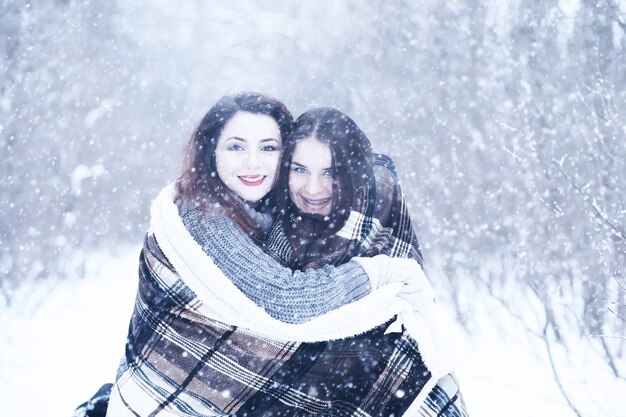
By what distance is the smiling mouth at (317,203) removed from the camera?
2.55 metres

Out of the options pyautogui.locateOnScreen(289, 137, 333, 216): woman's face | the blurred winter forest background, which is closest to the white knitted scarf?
pyautogui.locateOnScreen(289, 137, 333, 216): woman's face

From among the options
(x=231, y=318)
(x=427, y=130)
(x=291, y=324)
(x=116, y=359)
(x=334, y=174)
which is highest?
(x=427, y=130)

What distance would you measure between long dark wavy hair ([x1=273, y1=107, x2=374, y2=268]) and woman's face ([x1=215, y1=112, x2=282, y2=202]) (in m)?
0.10

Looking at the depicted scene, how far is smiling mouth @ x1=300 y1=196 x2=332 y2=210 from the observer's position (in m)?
2.55

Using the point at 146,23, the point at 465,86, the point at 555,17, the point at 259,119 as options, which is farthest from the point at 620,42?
the point at 146,23

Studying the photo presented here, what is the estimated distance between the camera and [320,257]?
2.35 meters

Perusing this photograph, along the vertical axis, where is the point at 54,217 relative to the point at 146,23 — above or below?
below

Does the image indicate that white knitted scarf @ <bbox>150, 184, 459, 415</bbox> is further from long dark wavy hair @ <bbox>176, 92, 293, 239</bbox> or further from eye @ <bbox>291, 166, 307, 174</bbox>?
eye @ <bbox>291, 166, 307, 174</bbox>

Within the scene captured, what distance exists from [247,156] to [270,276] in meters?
0.55

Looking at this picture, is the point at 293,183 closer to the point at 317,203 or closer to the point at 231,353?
the point at 317,203

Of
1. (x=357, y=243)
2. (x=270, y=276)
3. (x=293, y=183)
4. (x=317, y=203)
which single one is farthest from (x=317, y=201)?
(x=270, y=276)

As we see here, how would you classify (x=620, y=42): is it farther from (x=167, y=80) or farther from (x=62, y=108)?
(x=167, y=80)

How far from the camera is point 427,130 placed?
6922 millimetres

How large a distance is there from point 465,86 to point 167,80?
5.36 metres
